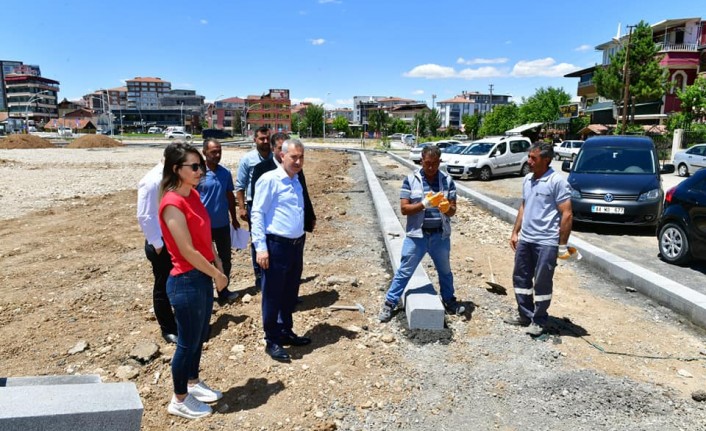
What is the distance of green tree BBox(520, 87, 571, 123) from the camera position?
6444cm

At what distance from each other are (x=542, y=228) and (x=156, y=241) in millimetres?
3222

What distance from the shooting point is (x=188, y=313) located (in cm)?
297

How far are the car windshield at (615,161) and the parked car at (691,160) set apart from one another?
12976 mm

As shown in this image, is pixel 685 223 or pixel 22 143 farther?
pixel 22 143

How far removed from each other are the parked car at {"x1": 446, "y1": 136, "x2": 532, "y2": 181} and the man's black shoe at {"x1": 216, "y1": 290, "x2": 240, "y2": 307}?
15.6 m

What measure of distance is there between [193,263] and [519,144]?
2027 cm

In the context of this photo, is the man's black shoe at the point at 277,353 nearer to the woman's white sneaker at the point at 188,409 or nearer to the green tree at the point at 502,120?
the woman's white sneaker at the point at 188,409

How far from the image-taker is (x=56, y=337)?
15.0 feet

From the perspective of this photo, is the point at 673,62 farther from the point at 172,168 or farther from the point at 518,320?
the point at 172,168

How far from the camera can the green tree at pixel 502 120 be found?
233ft

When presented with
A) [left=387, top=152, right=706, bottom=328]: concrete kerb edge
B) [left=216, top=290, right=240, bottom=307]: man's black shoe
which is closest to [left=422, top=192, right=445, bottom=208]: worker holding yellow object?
[left=216, top=290, right=240, bottom=307]: man's black shoe

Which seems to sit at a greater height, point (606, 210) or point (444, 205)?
point (444, 205)

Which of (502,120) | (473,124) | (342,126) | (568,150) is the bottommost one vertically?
(568,150)

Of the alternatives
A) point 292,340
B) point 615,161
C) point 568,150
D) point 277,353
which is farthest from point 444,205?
point 568,150
